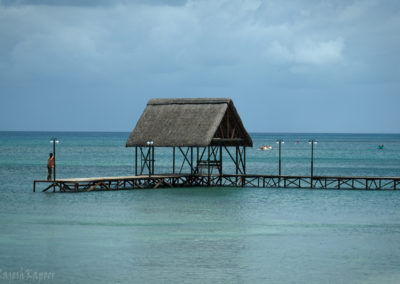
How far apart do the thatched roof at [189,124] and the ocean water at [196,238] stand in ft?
15.1

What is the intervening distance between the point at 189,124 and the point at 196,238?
20.5m

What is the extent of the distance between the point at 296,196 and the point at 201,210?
32.1ft

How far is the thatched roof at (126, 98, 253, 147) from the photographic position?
44.8 m

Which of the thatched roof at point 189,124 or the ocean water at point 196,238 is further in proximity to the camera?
the thatched roof at point 189,124

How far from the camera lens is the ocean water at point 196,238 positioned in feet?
66.3

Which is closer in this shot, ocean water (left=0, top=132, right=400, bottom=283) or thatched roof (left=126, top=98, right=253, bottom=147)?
ocean water (left=0, top=132, right=400, bottom=283)

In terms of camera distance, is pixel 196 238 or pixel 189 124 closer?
pixel 196 238

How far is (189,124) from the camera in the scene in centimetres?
4562

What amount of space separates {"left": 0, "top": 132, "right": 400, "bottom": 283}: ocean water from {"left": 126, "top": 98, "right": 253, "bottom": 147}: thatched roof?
461 cm

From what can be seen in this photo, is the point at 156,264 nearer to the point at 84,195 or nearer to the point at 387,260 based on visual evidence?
the point at 387,260

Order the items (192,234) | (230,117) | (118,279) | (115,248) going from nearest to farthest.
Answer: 1. (118,279)
2. (115,248)
3. (192,234)
4. (230,117)

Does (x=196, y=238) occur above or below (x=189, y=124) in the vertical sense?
below

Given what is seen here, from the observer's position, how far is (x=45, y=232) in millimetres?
26594

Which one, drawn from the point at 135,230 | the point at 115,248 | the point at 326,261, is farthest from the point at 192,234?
the point at 326,261
